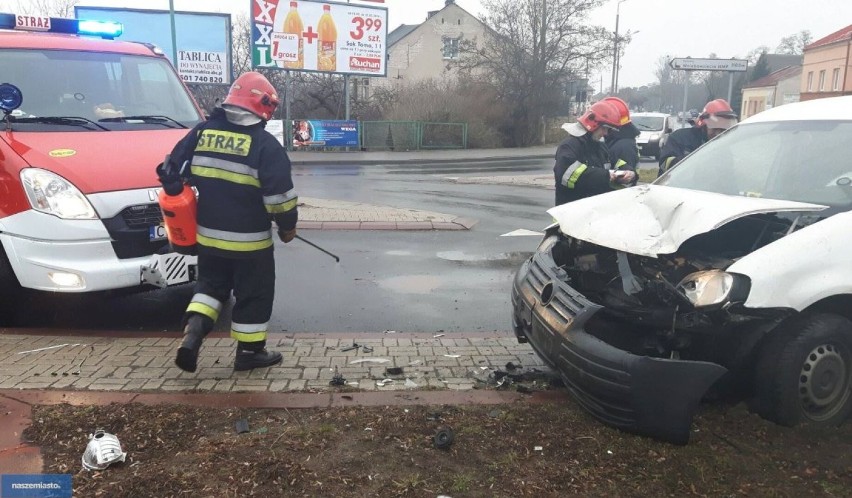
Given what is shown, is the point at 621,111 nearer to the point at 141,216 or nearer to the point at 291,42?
the point at 141,216

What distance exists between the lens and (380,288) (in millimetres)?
6859

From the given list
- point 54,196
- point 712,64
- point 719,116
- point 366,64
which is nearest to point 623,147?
point 719,116

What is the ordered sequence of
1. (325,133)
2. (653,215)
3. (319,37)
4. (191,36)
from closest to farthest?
(653,215)
(191,36)
(319,37)
(325,133)

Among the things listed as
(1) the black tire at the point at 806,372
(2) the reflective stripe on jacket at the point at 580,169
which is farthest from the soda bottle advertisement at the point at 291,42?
(1) the black tire at the point at 806,372

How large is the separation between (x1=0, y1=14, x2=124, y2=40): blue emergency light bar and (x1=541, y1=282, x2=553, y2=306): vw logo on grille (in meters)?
5.64

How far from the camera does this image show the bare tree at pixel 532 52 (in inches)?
1355

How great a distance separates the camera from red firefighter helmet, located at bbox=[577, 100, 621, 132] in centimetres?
556

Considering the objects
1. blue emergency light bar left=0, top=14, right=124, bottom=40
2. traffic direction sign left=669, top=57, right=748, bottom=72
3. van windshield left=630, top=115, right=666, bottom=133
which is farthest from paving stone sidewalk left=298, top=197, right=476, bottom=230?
van windshield left=630, top=115, right=666, bottom=133

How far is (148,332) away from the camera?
539 cm

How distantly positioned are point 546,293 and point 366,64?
28.0 meters

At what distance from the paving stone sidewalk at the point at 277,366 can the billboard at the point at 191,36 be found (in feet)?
84.0

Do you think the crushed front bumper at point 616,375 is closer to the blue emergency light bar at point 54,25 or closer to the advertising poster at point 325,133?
the blue emergency light bar at point 54,25

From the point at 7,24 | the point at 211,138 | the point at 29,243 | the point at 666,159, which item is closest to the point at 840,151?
the point at 666,159

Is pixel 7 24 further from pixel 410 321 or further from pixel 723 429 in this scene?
pixel 723 429
